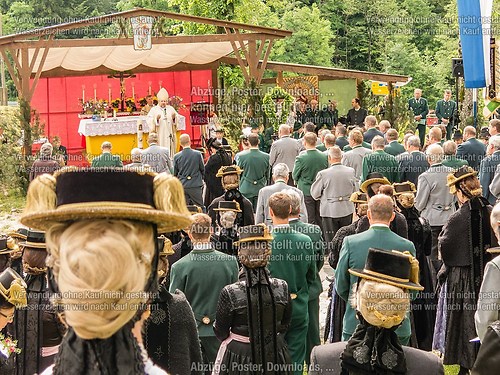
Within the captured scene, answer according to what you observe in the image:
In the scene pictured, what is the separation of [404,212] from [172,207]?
22.0 ft

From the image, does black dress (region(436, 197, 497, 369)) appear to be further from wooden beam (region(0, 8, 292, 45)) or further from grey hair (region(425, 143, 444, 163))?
wooden beam (region(0, 8, 292, 45))

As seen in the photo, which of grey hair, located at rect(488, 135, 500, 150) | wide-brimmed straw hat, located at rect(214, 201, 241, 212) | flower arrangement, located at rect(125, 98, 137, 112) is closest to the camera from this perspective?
wide-brimmed straw hat, located at rect(214, 201, 241, 212)

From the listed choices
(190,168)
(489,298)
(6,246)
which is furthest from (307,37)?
(489,298)

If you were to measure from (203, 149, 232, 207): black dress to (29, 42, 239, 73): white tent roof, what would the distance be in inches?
509

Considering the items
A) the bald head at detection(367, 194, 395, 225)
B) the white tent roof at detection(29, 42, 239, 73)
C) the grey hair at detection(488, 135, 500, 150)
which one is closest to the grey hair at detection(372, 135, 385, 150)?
the grey hair at detection(488, 135, 500, 150)

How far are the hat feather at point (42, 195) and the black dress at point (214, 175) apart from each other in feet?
40.8

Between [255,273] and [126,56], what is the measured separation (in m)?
22.6

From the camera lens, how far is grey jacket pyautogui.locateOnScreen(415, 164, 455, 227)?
11.0 metres

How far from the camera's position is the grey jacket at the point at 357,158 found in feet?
44.5

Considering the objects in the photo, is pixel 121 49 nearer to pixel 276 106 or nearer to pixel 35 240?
pixel 276 106

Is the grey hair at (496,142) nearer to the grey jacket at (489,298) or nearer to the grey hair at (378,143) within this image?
the grey hair at (378,143)

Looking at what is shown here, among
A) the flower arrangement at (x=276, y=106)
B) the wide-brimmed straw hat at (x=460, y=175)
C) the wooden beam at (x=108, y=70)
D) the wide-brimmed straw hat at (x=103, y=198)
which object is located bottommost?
the wide-brimmed straw hat at (x=460, y=175)

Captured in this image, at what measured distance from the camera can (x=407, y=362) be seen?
3.90m

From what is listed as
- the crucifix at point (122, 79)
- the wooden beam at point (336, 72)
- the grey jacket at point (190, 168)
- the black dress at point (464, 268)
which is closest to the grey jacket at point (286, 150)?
the grey jacket at point (190, 168)
